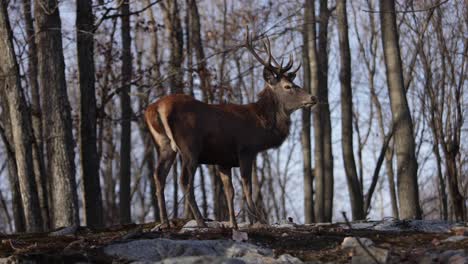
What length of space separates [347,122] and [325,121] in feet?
8.70

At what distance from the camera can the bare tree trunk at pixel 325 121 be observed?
2147cm

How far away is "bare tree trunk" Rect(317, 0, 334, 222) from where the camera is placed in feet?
70.4

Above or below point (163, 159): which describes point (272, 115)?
above

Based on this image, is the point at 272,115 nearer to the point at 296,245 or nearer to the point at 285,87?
the point at 285,87

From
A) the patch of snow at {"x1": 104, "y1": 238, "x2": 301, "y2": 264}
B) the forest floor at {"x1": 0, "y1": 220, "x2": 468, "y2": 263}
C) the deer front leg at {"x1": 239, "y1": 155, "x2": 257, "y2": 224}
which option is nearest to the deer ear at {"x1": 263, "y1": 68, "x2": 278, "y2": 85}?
the deer front leg at {"x1": 239, "y1": 155, "x2": 257, "y2": 224}

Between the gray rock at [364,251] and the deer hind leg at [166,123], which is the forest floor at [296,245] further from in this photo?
the deer hind leg at [166,123]

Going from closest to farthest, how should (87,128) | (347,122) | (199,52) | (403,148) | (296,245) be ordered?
(296,245) < (403,148) < (87,128) < (347,122) < (199,52)

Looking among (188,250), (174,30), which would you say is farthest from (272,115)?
(174,30)

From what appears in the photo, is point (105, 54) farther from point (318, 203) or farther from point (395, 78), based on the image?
point (395, 78)

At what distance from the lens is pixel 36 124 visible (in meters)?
23.3

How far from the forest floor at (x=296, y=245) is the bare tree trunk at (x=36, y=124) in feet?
24.6

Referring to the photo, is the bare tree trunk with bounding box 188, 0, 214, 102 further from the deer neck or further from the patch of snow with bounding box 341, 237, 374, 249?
the patch of snow with bounding box 341, 237, 374, 249

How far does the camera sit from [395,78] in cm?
1437

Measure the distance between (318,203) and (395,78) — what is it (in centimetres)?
757
